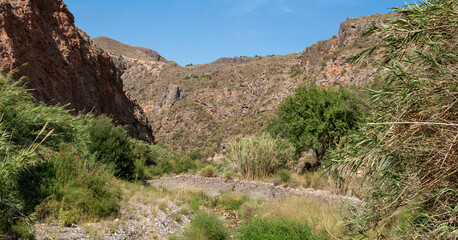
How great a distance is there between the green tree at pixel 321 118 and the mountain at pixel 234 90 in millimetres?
16132

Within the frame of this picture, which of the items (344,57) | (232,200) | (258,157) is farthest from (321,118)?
(344,57)

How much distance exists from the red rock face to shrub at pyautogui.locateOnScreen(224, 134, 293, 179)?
10.1 metres

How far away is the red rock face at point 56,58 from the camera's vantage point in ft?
50.1

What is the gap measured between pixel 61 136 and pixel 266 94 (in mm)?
45389

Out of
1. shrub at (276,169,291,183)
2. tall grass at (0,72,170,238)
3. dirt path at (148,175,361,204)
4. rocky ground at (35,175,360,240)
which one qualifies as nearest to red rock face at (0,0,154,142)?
tall grass at (0,72,170,238)

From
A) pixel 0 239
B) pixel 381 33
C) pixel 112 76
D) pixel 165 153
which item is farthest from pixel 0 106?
pixel 165 153

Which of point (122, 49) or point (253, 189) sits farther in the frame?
point (122, 49)

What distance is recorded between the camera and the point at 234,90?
60250 mm

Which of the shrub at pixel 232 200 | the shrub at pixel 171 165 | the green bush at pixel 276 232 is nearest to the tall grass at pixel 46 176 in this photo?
the green bush at pixel 276 232

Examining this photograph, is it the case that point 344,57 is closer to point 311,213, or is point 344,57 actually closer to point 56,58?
point 56,58

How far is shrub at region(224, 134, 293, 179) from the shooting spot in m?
19.9

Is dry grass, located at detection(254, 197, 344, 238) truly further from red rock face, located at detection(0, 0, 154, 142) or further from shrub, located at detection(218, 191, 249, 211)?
red rock face, located at detection(0, 0, 154, 142)

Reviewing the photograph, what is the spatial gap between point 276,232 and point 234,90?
2151 inches

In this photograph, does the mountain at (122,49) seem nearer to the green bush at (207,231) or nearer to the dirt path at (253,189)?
the dirt path at (253,189)
